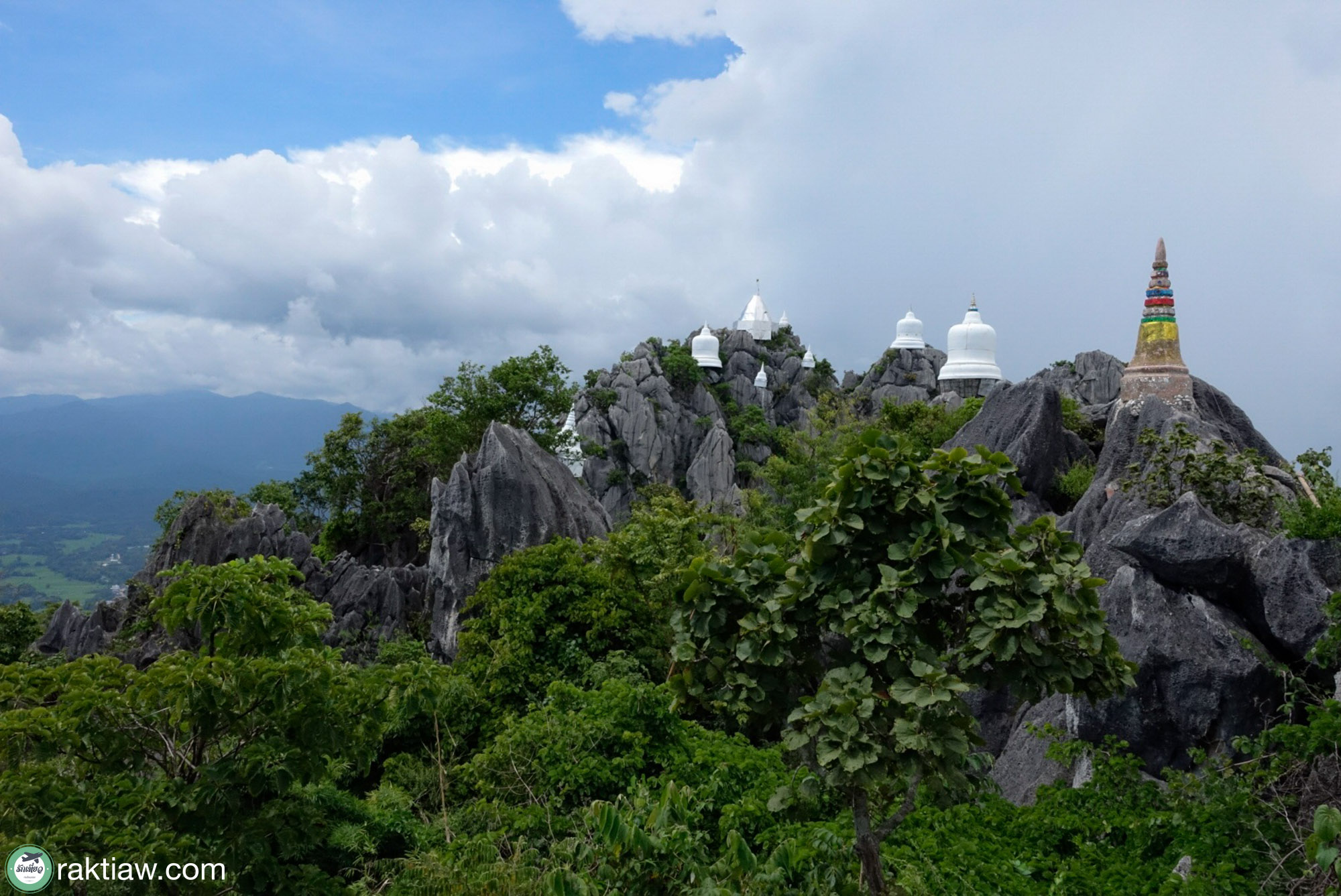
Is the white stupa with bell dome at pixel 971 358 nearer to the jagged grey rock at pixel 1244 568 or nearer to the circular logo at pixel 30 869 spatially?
the jagged grey rock at pixel 1244 568

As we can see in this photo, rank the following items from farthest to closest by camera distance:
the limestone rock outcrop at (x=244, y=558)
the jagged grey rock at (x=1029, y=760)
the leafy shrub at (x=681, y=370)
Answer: the leafy shrub at (x=681, y=370) < the limestone rock outcrop at (x=244, y=558) < the jagged grey rock at (x=1029, y=760)

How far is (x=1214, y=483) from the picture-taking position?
11312 mm

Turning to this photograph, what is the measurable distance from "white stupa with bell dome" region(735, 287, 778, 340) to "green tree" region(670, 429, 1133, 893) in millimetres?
56847

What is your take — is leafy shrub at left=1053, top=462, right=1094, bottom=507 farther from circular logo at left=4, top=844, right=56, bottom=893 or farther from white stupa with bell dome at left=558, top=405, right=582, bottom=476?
circular logo at left=4, top=844, right=56, bottom=893

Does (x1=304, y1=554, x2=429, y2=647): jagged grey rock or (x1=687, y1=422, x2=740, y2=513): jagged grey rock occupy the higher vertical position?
(x1=687, y1=422, x2=740, y2=513): jagged grey rock

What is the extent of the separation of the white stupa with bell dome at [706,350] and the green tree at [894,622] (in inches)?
2031

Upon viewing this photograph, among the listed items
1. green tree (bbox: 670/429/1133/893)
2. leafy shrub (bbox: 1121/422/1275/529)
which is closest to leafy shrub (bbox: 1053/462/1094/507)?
leafy shrub (bbox: 1121/422/1275/529)

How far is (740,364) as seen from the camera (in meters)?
57.8

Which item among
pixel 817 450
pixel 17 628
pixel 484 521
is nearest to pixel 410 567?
pixel 484 521

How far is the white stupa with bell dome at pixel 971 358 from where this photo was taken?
47656 millimetres

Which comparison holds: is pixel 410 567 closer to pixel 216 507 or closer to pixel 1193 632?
pixel 216 507

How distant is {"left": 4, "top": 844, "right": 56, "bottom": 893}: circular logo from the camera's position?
15.3 feet

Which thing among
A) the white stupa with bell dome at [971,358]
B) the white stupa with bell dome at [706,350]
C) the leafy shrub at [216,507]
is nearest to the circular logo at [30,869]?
the leafy shrub at [216,507]

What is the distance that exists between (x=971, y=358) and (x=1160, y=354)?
3263cm
